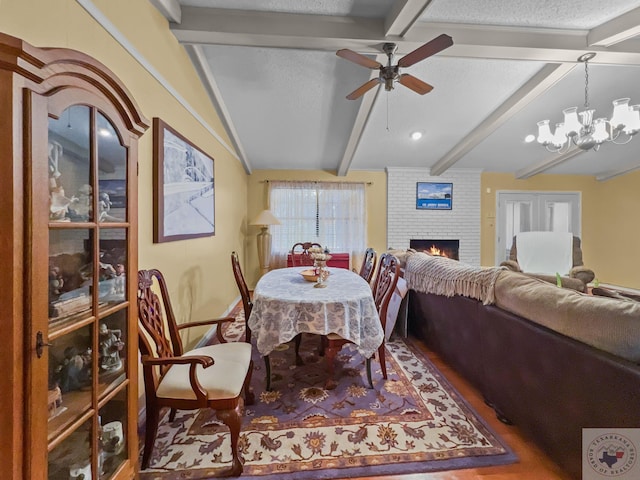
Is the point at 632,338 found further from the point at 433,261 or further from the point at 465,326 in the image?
the point at 433,261

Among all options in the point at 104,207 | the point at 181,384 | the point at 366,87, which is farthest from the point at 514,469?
the point at 366,87

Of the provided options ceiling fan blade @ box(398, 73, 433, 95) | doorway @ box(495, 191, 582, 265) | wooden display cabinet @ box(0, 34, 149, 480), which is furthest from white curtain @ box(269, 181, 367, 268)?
wooden display cabinet @ box(0, 34, 149, 480)

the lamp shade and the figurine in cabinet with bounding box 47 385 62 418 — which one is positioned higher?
the lamp shade

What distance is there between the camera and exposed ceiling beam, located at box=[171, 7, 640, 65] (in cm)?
225

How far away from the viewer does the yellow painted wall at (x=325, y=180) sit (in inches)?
218

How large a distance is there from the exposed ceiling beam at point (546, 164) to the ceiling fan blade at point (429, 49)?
165 inches

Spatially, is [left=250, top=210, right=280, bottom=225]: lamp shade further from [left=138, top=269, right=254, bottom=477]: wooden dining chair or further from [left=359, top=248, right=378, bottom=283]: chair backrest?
[left=138, top=269, right=254, bottom=477]: wooden dining chair

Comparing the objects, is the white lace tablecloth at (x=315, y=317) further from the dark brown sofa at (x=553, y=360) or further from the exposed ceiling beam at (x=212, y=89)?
the exposed ceiling beam at (x=212, y=89)

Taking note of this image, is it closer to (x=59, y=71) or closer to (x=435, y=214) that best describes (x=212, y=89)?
(x=59, y=71)

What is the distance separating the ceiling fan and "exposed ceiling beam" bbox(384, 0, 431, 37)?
4.4 inches

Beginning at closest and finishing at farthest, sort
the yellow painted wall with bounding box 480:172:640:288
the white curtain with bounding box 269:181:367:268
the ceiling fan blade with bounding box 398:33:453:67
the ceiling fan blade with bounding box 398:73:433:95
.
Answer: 1. the ceiling fan blade with bounding box 398:33:453:67
2. the ceiling fan blade with bounding box 398:73:433:95
3. the white curtain with bounding box 269:181:367:268
4. the yellow painted wall with bounding box 480:172:640:288

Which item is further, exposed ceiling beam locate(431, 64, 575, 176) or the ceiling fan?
exposed ceiling beam locate(431, 64, 575, 176)

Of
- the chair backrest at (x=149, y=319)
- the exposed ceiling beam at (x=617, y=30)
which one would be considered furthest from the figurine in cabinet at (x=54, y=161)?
the exposed ceiling beam at (x=617, y=30)

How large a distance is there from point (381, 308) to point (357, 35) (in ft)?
7.17
